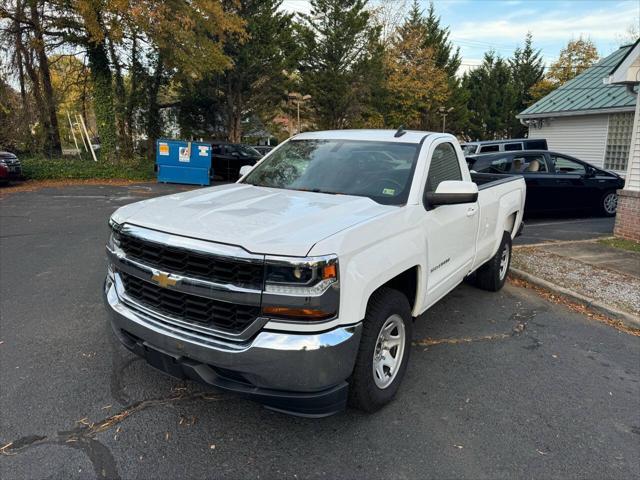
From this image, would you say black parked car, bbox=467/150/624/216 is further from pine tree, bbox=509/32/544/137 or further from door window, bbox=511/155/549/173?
pine tree, bbox=509/32/544/137

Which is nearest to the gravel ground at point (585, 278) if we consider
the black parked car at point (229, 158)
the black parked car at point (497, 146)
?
the black parked car at point (497, 146)

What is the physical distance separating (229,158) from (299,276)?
18.6 metres

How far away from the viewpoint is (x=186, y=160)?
1883 centimetres

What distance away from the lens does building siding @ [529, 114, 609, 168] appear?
16109mm

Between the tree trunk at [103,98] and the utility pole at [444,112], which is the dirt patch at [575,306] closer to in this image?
the tree trunk at [103,98]

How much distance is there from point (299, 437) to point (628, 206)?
8806mm

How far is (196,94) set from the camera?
26516 millimetres

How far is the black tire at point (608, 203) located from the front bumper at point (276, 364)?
463 inches

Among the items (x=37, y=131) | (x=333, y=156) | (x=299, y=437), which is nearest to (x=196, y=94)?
(x=37, y=131)

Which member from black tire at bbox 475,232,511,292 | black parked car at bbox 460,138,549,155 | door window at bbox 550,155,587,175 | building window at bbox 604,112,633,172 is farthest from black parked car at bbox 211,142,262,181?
black tire at bbox 475,232,511,292

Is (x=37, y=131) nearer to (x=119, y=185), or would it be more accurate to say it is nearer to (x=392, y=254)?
(x=119, y=185)

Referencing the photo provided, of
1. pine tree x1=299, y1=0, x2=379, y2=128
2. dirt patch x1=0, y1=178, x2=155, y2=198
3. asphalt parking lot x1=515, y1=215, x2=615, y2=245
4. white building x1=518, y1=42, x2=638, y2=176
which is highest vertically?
pine tree x1=299, y1=0, x2=379, y2=128

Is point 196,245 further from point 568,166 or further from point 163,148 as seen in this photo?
point 163,148

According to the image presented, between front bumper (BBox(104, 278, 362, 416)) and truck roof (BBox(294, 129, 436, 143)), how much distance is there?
208 cm
